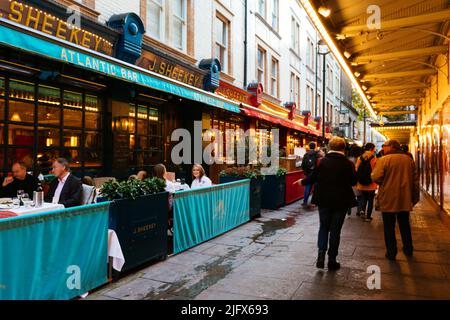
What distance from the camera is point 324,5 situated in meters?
5.57

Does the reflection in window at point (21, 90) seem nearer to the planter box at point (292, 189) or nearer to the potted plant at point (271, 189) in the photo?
the potted plant at point (271, 189)

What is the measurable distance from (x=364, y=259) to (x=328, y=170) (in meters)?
1.65

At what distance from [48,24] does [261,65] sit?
42.6 feet

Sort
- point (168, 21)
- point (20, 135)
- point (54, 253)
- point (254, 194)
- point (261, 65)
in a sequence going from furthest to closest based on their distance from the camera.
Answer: point (261, 65) < point (168, 21) < point (254, 194) < point (20, 135) < point (54, 253)

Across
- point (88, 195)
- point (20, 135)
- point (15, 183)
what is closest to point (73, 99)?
point (20, 135)

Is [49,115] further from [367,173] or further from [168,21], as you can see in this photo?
[367,173]

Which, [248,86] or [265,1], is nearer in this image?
[248,86]

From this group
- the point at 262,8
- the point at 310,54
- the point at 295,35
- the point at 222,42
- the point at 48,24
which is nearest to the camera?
the point at 48,24

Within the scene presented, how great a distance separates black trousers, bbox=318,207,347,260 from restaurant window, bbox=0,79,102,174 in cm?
565

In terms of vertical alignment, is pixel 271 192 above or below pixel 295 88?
below

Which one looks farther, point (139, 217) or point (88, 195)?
point (88, 195)

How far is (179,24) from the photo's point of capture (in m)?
11.6
